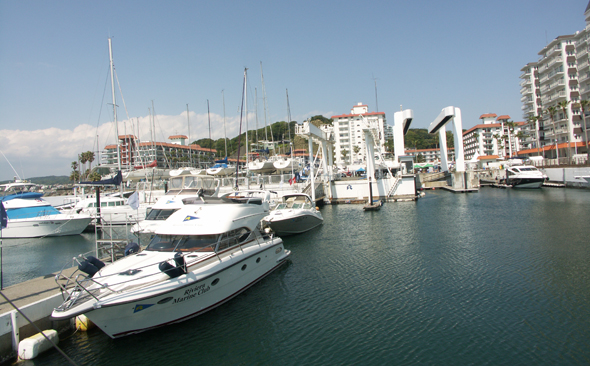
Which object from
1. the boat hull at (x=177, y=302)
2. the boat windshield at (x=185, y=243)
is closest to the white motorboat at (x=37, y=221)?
the boat windshield at (x=185, y=243)

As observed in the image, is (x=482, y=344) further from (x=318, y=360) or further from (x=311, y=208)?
(x=311, y=208)

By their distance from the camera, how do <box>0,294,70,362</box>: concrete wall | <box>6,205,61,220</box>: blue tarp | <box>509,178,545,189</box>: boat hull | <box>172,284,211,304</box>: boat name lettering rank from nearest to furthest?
<box>0,294,70,362</box>: concrete wall < <box>172,284,211,304</box>: boat name lettering < <box>6,205,61,220</box>: blue tarp < <box>509,178,545,189</box>: boat hull

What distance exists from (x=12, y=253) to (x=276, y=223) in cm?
1786

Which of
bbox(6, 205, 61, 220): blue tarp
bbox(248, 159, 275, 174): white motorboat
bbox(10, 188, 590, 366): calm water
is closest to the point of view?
bbox(10, 188, 590, 366): calm water

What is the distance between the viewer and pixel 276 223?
21.2 meters

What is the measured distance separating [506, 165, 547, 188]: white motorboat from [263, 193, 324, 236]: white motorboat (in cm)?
4016

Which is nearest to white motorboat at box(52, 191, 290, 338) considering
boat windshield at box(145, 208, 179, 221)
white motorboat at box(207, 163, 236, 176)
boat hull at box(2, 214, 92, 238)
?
boat windshield at box(145, 208, 179, 221)

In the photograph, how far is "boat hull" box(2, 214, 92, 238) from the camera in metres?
26.7

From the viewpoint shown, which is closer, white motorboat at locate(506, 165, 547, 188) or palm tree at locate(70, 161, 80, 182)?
white motorboat at locate(506, 165, 547, 188)

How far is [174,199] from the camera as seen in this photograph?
66.3 ft

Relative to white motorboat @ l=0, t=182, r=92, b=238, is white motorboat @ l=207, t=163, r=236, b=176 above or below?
above

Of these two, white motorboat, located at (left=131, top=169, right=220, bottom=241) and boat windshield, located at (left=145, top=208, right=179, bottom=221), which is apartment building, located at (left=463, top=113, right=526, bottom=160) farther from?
boat windshield, located at (left=145, top=208, right=179, bottom=221)

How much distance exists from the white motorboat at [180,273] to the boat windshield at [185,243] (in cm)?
3

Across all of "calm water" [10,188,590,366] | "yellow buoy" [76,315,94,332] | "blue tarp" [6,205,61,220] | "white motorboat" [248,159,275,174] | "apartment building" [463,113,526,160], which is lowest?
"calm water" [10,188,590,366]
